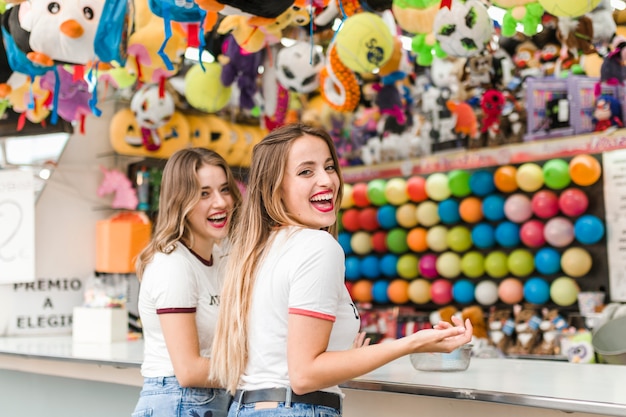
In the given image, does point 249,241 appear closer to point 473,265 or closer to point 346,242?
point 473,265

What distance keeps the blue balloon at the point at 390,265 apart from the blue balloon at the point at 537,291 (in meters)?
1.25

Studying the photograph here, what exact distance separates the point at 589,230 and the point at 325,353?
4028mm

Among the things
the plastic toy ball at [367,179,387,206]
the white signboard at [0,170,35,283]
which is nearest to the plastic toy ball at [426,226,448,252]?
the plastic toy ball at [367,179,387,206]

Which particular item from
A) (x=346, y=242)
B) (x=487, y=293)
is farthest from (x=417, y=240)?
(x=346, y=242)

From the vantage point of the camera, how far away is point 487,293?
19.0 ft

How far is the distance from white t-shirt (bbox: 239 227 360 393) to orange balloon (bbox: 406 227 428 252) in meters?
4.48

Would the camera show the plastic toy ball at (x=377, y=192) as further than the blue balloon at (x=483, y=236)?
Yes

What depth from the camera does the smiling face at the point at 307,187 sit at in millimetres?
1772

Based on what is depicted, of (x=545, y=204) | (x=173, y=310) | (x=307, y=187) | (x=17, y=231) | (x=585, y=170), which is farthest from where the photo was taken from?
(x=545, y=204)

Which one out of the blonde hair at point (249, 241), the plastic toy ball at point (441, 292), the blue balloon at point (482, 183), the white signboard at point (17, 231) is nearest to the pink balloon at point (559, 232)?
the blue balloon at point (482, 183)

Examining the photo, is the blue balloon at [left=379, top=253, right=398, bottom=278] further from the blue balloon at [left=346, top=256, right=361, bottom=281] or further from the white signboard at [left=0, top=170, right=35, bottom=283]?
the white signboard at [left=0, top=170, right=35, bottom=283]

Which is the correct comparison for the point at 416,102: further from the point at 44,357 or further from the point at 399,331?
the point at 44,357

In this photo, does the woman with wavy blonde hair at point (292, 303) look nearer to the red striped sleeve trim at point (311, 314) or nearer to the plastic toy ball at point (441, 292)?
the red striped sleeve trim at point (311, 314)

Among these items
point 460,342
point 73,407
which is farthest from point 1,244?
point 460,342
